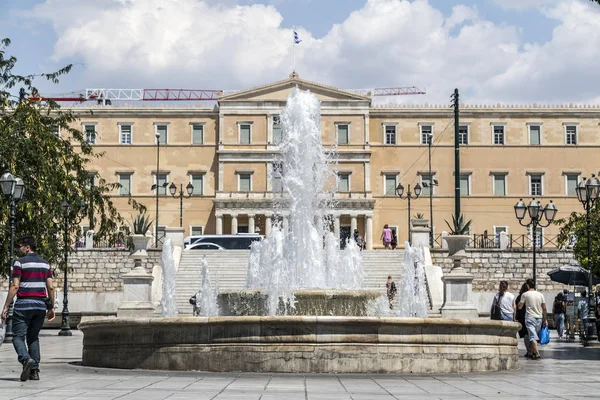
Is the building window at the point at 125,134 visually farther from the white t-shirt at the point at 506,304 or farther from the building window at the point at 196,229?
the white t-shirt at the point at 506,304

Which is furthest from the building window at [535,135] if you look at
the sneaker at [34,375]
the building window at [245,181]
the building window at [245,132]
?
the sneaker at [34,375]

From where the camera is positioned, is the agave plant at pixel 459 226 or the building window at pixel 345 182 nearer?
the agave plant at pixel 459 226

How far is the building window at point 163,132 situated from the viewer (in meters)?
66.8

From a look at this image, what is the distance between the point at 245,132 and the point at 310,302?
49.8 meters

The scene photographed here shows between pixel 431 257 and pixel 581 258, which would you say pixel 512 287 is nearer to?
pixel 431 257

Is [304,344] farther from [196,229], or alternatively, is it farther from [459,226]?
[196,229]

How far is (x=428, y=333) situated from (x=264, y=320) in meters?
2.20

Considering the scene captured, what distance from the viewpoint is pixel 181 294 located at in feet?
114

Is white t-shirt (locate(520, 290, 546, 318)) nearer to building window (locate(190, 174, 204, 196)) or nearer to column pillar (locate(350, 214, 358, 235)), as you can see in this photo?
column pillar (locate(350, 214, 358, 235))

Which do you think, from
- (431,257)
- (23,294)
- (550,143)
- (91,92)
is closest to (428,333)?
(23,294)

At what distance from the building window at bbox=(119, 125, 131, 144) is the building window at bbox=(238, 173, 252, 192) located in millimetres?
7593

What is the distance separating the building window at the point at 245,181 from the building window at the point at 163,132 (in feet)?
17.6

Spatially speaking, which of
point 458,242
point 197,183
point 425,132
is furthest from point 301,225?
point 425,132

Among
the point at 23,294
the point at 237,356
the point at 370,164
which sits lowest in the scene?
the point at 237,356
